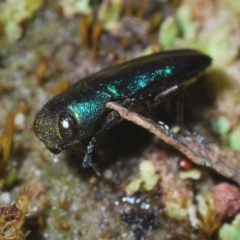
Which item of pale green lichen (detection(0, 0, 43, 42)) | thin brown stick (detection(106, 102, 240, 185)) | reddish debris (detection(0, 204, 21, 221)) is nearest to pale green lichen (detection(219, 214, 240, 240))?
thin brown stick (detection(106, 102, 240, 185))

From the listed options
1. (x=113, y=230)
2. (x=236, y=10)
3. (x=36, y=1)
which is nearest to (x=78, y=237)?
(x=113, y=230)

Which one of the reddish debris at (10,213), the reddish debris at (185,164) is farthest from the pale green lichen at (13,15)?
the reddish debris at (185,164)

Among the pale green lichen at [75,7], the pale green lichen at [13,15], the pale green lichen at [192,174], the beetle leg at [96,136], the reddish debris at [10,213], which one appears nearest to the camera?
the reddish debris at [10,213]

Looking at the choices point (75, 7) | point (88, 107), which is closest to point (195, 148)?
point (88, 107)

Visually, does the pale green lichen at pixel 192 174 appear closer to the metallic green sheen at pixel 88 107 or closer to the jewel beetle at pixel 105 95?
the jewel beetle at pixel 105 95

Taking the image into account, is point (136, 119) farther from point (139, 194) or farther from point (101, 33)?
point (101, 33)

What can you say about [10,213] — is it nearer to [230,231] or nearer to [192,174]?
[192,174]

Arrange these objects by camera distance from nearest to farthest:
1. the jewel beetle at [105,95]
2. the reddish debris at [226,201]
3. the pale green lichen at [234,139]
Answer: the jewel beetle at [105,95]
the reddish debris at [226,201]
the pale green lichen at [234,139]
